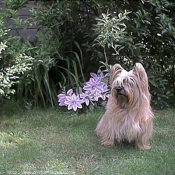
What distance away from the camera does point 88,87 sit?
5.54 m

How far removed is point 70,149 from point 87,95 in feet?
4.65

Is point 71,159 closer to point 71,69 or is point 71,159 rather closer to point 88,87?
point 88,87

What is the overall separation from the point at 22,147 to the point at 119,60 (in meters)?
2.32

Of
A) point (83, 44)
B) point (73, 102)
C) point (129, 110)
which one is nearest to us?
point (129, 110)

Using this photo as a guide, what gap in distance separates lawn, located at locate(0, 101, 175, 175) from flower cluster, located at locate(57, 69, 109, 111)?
0.16 metres

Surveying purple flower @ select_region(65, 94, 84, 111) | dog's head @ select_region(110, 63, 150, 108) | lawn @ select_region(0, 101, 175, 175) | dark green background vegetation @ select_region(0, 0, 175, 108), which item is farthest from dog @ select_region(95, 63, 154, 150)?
dark green background vegetation @ select_region(0, 0, 175, 108)

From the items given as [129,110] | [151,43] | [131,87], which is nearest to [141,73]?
[131,87]

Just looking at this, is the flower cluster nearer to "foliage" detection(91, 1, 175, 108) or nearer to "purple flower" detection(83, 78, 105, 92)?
"purple flower" detection(83, 78, 105, 92)

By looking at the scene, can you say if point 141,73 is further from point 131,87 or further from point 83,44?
point 83,44

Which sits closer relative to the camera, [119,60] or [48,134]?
[48,134]

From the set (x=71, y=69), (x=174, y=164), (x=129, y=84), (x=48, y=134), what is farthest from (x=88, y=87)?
(x=174, y=164)

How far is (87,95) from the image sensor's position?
5539 millimetres

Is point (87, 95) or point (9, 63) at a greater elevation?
point (9, 63)

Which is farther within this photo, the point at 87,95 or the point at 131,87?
the point at 87,95
